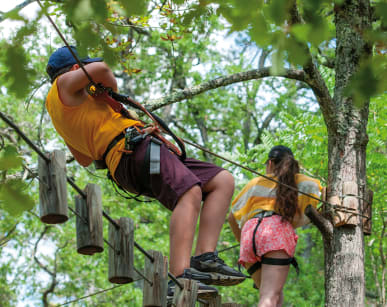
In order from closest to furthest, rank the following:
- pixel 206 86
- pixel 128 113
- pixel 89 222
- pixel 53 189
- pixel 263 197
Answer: pixel 53 189 < pixel 89 222 < pixel 128 113 < pixel 263 197 < pixel 206 86

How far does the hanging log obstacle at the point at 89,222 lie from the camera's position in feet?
8.13

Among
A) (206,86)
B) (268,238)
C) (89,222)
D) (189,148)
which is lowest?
(89,222)

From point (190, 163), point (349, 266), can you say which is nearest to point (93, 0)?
point (190, 163)

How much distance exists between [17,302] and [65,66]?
1459 cm

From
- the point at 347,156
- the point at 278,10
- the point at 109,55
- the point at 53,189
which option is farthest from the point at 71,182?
the point at 347,156

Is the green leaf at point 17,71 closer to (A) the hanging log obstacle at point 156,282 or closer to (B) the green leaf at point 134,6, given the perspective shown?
(B) the green leaf at point 134,6

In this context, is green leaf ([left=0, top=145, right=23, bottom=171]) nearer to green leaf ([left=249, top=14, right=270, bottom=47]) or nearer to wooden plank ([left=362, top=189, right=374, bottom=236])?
green leaf ([left=249, top=14, right=270, bottom=47])

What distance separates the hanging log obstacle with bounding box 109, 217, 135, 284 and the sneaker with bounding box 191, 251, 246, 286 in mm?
637

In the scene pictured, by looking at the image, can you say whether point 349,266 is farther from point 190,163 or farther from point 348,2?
point 348,2

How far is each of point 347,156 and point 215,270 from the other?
6.09 feet

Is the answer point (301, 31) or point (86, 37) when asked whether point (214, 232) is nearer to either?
point (86, 37)

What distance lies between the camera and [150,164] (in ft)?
10.1

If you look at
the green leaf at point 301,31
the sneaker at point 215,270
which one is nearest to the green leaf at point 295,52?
the green leaf at point 301,31

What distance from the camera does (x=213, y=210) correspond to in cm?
342
